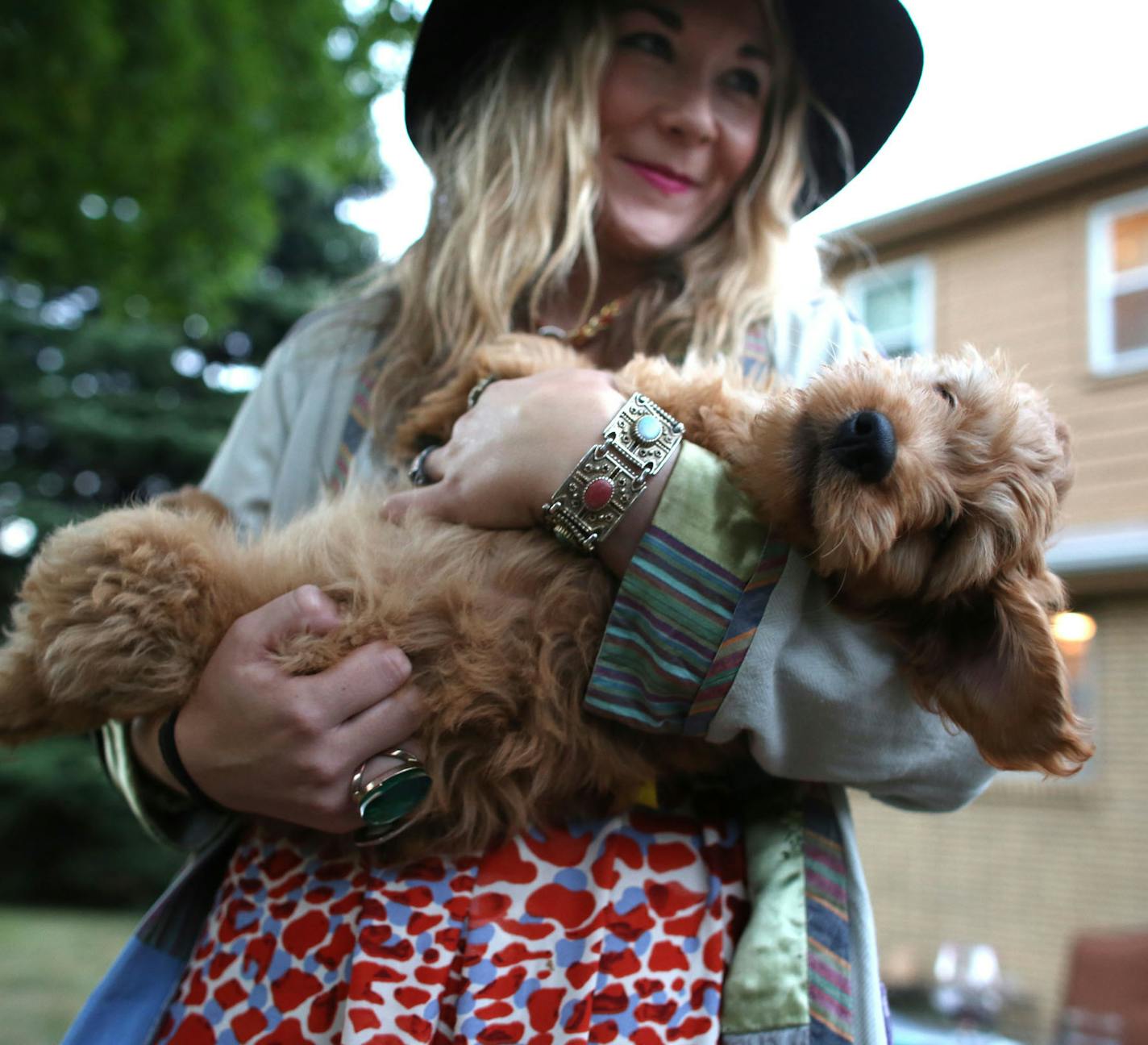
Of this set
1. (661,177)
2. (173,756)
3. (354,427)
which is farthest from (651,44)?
(173,756)

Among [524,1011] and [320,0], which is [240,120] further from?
[524,1011]

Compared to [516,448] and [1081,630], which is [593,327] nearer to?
[516,448]

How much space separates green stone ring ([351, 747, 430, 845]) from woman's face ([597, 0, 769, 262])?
1.31m

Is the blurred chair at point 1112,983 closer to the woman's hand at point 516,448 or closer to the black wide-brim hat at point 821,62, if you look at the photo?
the black wide-brim hat at point 821,62

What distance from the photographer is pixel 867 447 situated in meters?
1.51

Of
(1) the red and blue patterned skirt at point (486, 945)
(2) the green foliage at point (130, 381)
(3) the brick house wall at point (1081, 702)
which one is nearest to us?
(1) the red and blue patterned skirt at point (486, 945)

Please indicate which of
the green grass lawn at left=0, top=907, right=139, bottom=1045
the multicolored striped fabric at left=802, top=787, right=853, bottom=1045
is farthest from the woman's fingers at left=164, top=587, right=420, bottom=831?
the green grass lawn at left=0, top=907, right=139, bottom=1045

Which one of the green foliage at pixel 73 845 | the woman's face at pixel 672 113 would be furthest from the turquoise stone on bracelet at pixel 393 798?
the green foliage at pixel 73 845

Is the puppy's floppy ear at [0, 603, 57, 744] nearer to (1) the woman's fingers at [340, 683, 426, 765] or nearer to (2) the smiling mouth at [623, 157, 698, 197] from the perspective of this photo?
(1) the woman's fingers at [340, 683, 426, 765]

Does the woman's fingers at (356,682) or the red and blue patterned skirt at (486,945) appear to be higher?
the woman's fingers at (356,682)

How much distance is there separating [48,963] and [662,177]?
10.1 meters

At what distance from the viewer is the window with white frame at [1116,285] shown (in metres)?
10.2

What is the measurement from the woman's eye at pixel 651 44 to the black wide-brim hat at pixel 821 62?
23cm

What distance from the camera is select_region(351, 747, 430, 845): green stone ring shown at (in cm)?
156
